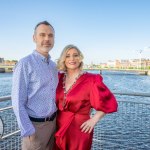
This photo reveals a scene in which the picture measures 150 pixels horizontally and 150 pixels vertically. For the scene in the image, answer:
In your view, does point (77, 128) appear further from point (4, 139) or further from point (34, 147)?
point (4, 139)

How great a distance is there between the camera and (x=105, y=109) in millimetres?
2623

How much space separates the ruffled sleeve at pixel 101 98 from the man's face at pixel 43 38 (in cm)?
52

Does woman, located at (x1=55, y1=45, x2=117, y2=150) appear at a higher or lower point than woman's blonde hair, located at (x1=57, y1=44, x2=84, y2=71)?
lower

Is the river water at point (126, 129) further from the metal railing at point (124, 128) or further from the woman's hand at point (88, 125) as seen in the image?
the woman's hand at point (88, 125)

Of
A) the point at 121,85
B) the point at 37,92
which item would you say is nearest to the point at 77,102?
the point at 37,92

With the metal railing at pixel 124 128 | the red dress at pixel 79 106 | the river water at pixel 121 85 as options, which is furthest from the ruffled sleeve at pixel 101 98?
the river water at pixel 121 85

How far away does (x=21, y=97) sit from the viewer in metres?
2.41

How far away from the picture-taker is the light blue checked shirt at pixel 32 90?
2.40 metres

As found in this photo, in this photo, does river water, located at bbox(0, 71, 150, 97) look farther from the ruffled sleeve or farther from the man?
the man

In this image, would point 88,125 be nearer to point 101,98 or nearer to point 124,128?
point 101,98

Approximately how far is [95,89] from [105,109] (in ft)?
0.64

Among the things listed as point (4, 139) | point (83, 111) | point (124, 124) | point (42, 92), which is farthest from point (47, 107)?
point (124, 124)

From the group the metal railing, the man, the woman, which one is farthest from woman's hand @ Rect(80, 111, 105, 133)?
the metal railing

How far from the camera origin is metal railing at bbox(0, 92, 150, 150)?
12.2 ft
